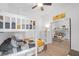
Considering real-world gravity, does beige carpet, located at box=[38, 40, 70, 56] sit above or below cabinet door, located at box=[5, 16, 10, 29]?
below

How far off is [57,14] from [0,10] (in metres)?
0.72

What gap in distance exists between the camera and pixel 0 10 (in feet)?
4.62

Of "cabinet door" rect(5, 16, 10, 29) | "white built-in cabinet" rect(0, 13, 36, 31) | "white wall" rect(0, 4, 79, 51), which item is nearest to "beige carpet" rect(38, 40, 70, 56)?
"white wall" rect(0, 4, 79, 51)

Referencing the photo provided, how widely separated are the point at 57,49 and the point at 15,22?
65 cm

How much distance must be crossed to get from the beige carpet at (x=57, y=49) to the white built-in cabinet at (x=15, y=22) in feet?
1.14

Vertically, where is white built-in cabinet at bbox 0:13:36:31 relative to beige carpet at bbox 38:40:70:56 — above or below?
above

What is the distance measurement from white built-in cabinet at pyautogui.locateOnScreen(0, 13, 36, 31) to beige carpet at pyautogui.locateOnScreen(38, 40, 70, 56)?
35 cm

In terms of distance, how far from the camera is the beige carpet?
1.49 metres

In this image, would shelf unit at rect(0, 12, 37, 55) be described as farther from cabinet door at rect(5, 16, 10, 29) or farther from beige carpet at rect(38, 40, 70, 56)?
beige carpet at rect(38, 40, 70, 56)

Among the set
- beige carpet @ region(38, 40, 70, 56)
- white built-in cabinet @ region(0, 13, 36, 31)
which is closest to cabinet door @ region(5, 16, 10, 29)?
white built-in cabinet @ region(0, 13, 36, 31)

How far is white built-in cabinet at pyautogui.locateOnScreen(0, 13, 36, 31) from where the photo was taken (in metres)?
1.42

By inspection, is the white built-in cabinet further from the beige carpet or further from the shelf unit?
the beige carpet

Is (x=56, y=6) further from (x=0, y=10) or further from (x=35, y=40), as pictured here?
(x=0, y=10)

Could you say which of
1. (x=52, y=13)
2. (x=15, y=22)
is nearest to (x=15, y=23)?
(x=15, y=22)
